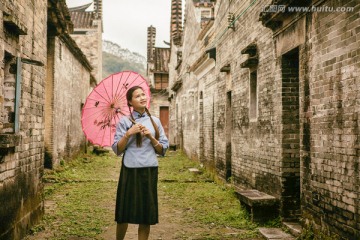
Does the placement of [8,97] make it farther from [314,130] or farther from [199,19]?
[199,19]

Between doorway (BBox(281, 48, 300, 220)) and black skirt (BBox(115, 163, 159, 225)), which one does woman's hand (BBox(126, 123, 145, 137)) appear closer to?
black skirt (BBox(115, 163, 159, 225))

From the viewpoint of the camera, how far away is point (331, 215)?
4652 mm

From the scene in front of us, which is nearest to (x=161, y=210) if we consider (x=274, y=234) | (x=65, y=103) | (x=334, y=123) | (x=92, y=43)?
(x=274, y=234)

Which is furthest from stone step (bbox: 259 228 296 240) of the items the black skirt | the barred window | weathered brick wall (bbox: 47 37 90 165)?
the barred window

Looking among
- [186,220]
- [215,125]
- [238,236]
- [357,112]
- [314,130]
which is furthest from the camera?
[215,125]

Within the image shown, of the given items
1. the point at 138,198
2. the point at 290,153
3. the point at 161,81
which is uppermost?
the point at 161,81

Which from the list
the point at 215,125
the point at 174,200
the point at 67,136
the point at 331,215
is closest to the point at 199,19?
the point at 215,125

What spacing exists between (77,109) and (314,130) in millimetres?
14455

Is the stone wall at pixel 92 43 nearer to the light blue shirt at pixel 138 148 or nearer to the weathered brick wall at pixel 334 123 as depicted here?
the weathered brick wall at pixel 334 123

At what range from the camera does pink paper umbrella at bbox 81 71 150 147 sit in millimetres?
5008

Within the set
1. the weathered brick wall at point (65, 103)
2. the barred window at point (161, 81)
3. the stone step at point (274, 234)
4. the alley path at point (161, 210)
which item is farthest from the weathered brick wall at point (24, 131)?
the barred window at point (161, 81)

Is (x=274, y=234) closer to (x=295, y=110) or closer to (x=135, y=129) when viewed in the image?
(x=295, y=110)

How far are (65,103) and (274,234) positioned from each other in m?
10.9

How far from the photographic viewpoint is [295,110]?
21.1ft
